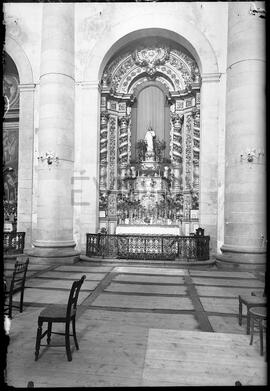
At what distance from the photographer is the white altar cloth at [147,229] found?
1393cm

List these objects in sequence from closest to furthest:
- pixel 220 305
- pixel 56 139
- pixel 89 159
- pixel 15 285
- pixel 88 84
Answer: pixel 15 285 → pixel 220 305 → pixel 56 139 → pixel 89 159 → pixel 88 84

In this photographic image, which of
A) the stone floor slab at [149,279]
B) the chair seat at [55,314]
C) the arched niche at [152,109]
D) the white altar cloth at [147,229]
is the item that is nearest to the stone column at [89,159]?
the white altar cloth at [147,229]

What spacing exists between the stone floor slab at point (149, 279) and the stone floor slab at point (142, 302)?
5.55ft

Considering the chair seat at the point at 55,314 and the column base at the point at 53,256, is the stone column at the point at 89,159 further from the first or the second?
the chair seat at the point at 55,314

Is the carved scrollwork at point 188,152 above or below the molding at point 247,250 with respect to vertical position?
above

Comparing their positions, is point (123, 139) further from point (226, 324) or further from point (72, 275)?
point (226, 324)

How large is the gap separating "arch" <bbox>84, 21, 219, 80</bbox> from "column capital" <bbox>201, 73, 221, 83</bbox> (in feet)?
0.37

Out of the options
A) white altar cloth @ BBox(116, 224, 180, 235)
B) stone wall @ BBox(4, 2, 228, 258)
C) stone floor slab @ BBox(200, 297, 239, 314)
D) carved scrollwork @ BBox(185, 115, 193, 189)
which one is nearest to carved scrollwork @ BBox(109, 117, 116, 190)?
stone wall @ BBox(4, 2, 228, 258)

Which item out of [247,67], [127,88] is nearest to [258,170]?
[247,67]

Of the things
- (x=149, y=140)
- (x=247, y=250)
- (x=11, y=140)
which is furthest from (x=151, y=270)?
(x=11, y=140)

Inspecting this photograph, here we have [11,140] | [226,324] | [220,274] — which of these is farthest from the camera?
[11,140]

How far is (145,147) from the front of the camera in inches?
650

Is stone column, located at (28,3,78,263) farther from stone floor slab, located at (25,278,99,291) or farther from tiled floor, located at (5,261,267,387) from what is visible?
tiled floor, located at (5,261,267,387)

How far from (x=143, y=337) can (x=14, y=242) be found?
1014cm
